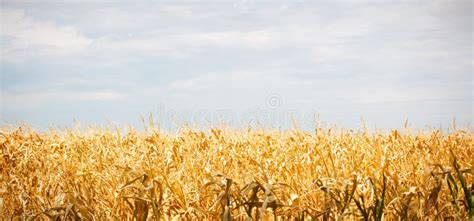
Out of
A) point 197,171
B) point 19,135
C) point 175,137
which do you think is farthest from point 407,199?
point 19,135

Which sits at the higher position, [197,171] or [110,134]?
[110,134]

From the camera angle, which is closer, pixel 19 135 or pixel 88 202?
pixel 88 202

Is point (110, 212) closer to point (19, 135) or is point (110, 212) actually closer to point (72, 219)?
point (72, 219)

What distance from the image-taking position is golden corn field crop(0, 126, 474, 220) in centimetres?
324

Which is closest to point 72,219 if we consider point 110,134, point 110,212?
point 110,212

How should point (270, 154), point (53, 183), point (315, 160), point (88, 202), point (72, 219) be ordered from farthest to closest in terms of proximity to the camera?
point (270, 154)
point (315, 160)
point (53, 183)
point (88, 202)
point (72, 219)

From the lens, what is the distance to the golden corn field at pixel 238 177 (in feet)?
10.6

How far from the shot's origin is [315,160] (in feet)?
19.7

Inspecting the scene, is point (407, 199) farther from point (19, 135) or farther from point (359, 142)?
point (19, 135)

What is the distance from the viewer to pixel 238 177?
4.82m

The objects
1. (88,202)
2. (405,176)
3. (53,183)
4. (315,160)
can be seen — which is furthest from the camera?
(315,160)

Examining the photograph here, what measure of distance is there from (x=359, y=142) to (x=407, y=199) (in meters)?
5.00

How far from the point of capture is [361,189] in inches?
154

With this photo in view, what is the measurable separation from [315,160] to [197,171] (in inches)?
61.4
